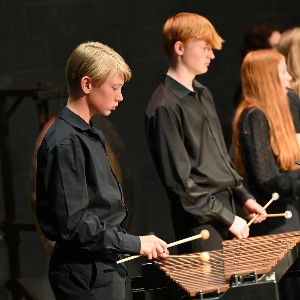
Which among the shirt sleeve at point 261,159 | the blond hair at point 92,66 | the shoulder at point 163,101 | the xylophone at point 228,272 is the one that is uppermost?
the shoulder at point 163,101

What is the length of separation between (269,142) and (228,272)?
152cm

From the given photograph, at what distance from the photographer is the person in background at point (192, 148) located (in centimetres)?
494

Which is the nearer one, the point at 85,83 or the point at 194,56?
the point at 85,83

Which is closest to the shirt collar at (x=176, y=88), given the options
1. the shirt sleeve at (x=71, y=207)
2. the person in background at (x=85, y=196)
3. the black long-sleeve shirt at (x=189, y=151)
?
the black long-sleeve shirt at (x=189, y=151)

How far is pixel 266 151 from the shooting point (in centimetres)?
532

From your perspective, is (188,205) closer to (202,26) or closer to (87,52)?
(202,26)

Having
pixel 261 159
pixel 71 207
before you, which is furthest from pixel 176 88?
pixel 71 207

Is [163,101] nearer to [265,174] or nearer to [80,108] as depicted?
[265,174]

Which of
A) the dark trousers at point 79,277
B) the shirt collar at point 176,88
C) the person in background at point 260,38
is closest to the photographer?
the dark trousers at point 79,277

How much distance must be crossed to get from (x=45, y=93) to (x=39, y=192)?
79.2 inches

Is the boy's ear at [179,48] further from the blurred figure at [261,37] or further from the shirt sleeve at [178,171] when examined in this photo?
the blurred figure at [261,37]

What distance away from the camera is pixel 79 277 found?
390cm

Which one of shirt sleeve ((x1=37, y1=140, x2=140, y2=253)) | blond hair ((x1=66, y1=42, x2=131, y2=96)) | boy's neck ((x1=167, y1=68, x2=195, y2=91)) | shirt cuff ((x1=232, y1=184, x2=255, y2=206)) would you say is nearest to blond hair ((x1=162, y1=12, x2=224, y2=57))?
boy's neck ((x1=167, y1=68, x2=195, y2=91))

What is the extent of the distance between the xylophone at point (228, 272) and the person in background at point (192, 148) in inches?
19.3
